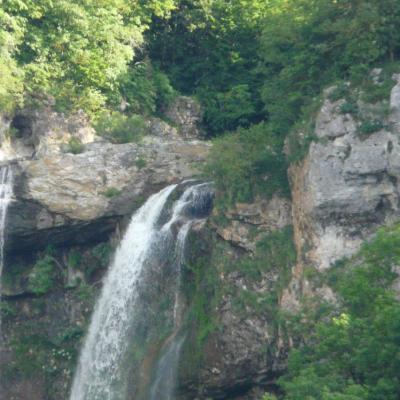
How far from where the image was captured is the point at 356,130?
2141 centimetres

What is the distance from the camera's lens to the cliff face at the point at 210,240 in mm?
21172

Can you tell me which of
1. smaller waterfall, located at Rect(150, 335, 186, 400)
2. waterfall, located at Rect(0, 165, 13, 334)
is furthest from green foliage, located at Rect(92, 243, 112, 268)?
smaller waterfall, located at Rect(150, 335, 186, 400)

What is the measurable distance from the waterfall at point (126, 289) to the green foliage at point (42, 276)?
2.34 metres

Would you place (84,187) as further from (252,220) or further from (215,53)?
(215,53)

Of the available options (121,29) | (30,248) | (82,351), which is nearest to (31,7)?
(121,29)

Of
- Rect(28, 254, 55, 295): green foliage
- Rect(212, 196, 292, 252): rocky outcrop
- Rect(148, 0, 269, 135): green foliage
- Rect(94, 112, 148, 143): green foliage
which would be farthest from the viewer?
Rect(148, 0, 269, 135): green foliage

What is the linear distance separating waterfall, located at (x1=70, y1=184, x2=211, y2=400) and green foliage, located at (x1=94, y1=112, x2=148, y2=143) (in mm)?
4715

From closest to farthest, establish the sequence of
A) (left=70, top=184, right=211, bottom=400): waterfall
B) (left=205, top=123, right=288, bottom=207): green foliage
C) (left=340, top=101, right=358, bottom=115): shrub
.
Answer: (left=340, top=101, right=358, bottom=115): shrub
(left=205, top=123, right=288, bottom=207): green foliage
(left=70, top=184, right=211, bottom=400): waterfall

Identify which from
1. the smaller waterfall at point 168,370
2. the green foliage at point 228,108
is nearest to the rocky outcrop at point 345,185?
the smaller waterfall at point 168,370

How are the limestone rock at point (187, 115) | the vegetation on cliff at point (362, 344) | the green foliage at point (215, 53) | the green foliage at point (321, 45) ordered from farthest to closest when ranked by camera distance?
1. the limestone rock at point (187, 115)
2. the green foliage at point (215, 53)
3. the green foliage at point (321, 45)
4. the vegetation on cliff at point (362, 344)

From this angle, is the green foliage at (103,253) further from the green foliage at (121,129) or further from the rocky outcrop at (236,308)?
the rocky outcrop at (236,308)

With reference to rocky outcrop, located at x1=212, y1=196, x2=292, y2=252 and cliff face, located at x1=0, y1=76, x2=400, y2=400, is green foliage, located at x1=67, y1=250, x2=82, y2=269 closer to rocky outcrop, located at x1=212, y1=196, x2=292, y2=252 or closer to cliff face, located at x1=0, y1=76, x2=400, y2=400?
cliff face, located at x1=0, y1=76, x2=400, y2=400

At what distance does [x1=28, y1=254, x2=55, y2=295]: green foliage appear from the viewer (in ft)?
89.9

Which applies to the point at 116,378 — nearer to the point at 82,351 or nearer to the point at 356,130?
the point at 82,351
